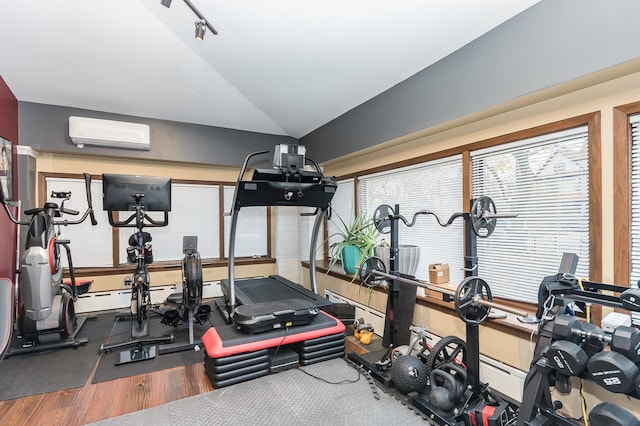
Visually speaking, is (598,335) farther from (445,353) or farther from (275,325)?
(275,325)

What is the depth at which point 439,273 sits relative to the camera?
9.37 feet

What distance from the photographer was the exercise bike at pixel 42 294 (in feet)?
9.65

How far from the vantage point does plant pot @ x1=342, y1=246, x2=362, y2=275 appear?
12.8 feet

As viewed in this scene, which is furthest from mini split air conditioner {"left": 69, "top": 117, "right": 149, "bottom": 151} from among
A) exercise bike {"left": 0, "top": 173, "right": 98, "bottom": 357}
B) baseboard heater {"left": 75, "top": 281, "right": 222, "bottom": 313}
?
baseboard heater {"left": 75, "top": 281, "right": 222, "bottom": 313}

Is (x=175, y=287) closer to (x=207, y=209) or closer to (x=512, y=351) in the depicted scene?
(x=207, y=209)

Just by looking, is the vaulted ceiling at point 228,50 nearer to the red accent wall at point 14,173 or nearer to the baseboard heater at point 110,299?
the red accent wall at point 14,173

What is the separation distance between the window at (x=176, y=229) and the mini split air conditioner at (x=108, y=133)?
2.21 ft

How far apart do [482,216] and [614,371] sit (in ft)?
3.44

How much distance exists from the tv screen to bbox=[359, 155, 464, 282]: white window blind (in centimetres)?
269

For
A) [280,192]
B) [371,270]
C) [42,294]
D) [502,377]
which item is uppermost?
[280,192]

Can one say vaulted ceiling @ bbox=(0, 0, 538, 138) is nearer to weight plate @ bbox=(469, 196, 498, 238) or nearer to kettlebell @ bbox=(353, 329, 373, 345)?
weight plate @ bbox=(469, 196, 498, 238)

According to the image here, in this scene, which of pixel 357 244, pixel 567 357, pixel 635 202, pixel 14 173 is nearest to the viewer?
pixel 567 357

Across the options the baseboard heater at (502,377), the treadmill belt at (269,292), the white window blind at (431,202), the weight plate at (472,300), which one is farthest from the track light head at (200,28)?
the baseboard heater at (502,377)

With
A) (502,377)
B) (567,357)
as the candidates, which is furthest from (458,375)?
(567,357)
